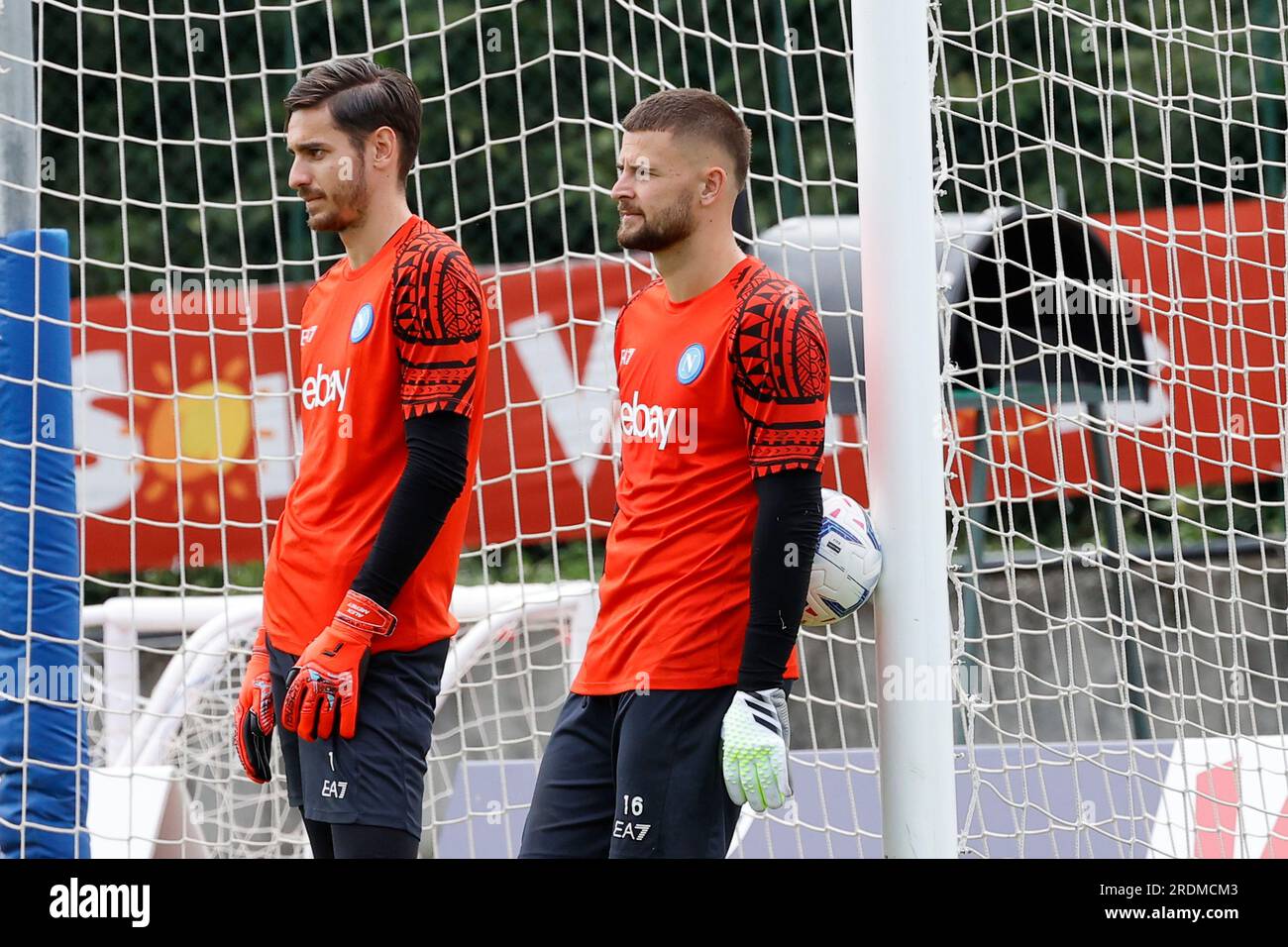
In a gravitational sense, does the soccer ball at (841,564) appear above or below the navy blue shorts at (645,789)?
above

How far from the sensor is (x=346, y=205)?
2.83m

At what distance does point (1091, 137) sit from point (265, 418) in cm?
445

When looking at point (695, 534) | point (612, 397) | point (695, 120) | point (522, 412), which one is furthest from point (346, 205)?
point (522, 412)

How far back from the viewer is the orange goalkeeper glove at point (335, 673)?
263cm

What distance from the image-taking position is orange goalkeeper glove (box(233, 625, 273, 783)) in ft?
9.50

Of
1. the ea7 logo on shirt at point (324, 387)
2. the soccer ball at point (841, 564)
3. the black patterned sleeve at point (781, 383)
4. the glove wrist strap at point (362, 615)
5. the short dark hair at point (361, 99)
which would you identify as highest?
the short dark hair at point (361, 99)

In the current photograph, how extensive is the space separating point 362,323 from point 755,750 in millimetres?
1003

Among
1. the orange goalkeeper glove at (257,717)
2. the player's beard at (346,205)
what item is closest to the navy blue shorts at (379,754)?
the orange goalkeeper glove at (257,717)

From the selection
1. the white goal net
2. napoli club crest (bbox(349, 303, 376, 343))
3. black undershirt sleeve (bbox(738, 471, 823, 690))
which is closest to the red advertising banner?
the white goal net

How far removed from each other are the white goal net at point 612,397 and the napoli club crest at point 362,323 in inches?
37.8

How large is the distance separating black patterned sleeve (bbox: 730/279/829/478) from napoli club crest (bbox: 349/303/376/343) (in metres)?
0.64

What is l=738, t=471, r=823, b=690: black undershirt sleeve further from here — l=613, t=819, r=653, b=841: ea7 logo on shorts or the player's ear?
the player's ear

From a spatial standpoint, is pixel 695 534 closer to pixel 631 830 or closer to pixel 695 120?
pixel 631 830

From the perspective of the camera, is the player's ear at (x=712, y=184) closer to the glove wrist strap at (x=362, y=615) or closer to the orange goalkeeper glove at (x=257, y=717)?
the glove wrist strap at (x=362, y=615)
